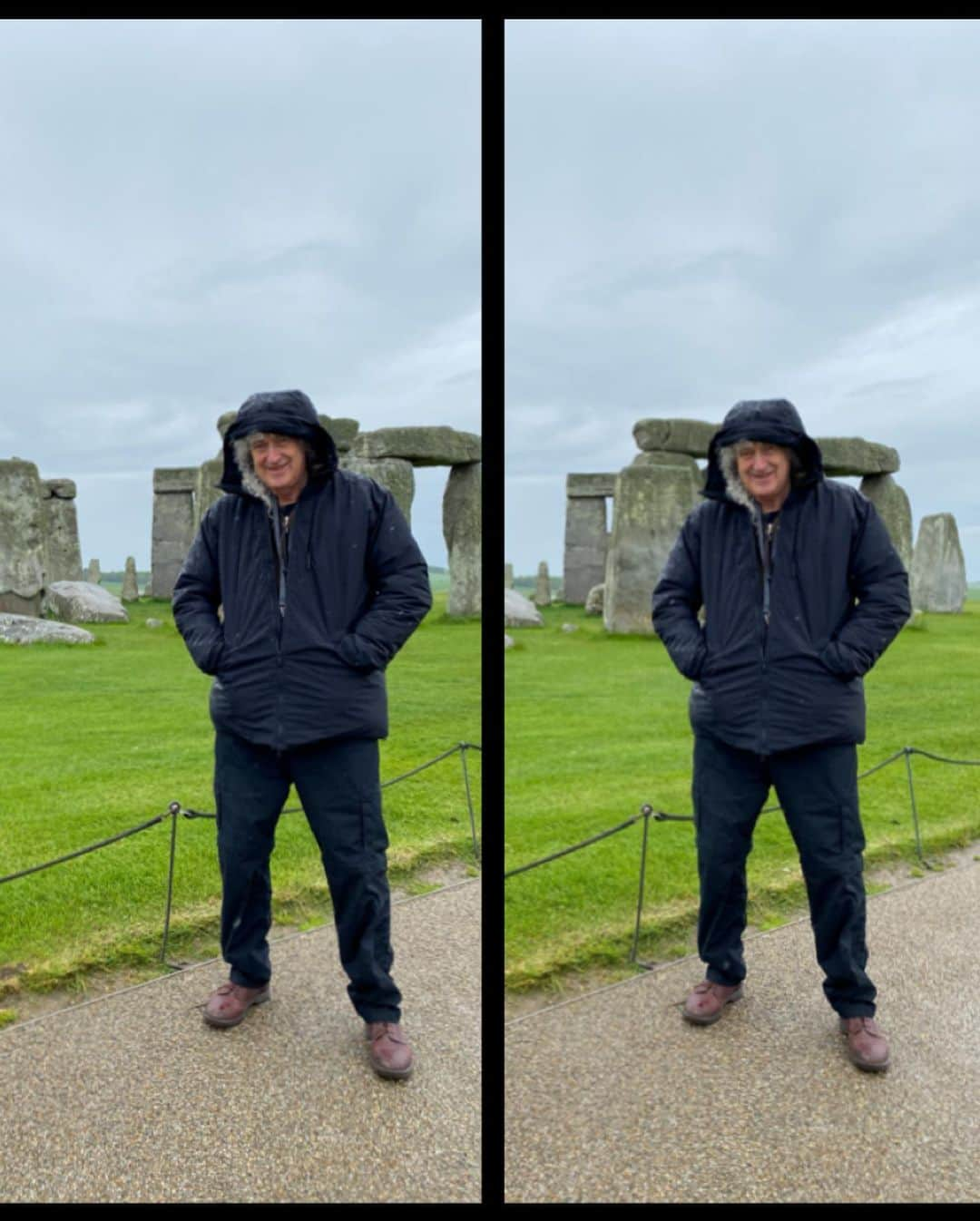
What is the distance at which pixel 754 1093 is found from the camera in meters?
1.67

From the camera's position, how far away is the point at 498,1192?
1.50 metres

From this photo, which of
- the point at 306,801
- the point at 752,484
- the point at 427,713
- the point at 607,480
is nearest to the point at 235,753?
the point at 306,801

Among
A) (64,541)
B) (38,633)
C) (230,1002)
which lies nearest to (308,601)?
(230,1002)

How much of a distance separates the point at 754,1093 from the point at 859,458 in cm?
167

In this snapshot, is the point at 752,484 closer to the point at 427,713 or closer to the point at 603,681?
→ the point at 427,713

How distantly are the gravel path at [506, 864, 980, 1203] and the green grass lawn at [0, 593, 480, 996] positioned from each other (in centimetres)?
70

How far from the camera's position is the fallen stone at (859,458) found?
261 centimetres

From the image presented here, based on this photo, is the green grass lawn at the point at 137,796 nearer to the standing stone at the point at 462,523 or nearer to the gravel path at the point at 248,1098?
the gravel path at the point at 248,1098

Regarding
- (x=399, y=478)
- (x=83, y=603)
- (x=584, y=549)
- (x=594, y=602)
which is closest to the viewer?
(x=83, y=603)

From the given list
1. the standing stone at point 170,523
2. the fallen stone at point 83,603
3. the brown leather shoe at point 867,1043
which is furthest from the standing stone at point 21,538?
the brown leather shoe at point 867,1043

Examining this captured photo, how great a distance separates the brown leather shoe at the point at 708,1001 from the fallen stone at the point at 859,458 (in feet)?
4.54

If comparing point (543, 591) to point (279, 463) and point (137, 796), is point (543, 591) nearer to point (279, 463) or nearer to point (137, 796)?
point (137, 796)

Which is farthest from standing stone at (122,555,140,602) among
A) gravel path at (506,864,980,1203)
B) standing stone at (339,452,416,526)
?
gravel path at (506,864,980,1203)

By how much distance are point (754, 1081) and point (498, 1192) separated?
509 mm
